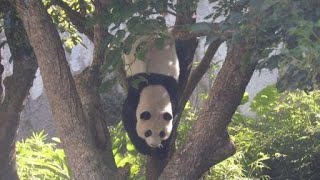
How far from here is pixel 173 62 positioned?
5.16 metres

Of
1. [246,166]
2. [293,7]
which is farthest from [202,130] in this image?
[246,166]

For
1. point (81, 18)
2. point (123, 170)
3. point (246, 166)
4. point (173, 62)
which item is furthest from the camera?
point (246, 166)

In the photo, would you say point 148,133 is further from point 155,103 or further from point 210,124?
point 210,124

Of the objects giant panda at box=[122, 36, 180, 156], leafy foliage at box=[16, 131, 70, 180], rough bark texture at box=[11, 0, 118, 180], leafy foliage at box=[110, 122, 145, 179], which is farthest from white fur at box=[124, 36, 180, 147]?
rough bark texture at box=[11, 0, 118, 180]

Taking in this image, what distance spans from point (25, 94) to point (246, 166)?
2239mm

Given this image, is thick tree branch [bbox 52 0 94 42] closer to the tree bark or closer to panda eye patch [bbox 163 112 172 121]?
the tree bark

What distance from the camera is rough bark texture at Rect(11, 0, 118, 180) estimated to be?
3525 mm

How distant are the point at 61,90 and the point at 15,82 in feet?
3.02

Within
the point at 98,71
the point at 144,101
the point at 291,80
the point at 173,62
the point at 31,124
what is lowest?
the point at 31,124

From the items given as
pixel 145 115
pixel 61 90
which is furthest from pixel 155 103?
pixel 61 90

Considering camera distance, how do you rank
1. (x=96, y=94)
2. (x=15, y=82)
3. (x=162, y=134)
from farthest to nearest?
(x=162, y=134) → (x=15, y=82) → (x=96, y=94)

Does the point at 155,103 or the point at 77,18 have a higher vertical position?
the point at 77,18

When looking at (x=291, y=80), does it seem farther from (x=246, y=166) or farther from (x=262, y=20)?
(x=246, y=166)

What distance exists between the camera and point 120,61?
3.21 meters
